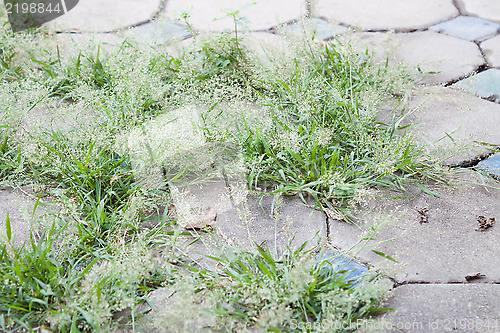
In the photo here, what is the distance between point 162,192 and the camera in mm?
1471

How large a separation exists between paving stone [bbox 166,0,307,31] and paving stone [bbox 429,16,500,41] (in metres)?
0.85

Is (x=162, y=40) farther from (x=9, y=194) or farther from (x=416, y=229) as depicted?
(x=416, y=229)

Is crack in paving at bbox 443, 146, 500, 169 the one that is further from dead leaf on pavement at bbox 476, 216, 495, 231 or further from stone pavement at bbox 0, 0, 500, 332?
dead leaf on pavement at bbox 476, 216, 495, 231

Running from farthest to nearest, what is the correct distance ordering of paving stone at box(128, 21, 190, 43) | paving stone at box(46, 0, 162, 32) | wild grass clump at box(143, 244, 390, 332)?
paving stone at box(46, 0, 162, 32) < paving stone at box(128, 21, 190, 43) < wild grass clump at box(143, 244, 390, 332)

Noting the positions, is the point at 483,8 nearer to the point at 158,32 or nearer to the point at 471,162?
the point at 471,162

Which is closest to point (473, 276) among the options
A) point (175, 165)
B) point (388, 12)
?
point (175, 165)

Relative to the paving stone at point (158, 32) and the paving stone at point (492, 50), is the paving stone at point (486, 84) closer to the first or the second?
the paving stone at point (492, 50)

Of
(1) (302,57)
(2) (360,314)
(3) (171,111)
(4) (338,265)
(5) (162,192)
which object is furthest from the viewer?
(1) (302,57)

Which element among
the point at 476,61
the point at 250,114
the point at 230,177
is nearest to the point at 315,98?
the point at 250,114

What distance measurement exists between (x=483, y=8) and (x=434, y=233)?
2.08 metres

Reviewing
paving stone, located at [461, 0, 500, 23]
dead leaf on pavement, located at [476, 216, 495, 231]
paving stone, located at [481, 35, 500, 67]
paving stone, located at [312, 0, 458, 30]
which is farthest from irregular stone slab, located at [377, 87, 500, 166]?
paving stone, located at [461, 0, 500, 23]

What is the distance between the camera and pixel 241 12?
9.13 feet

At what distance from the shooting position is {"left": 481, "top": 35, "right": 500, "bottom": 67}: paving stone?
7.12ft

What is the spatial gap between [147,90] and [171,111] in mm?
148
